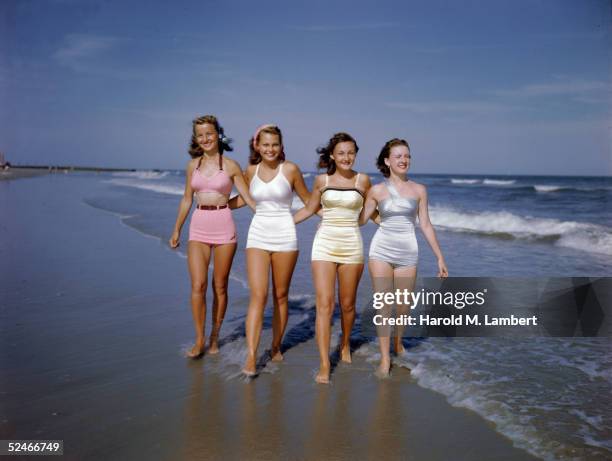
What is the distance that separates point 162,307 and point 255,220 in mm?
2563

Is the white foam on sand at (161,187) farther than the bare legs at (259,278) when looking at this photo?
Yes

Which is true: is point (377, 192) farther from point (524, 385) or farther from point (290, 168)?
point (524, 385)

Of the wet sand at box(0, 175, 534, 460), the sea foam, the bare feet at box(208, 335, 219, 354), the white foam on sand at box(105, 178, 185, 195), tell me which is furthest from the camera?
the white foam on sand at box(105, 178, 185, 195)

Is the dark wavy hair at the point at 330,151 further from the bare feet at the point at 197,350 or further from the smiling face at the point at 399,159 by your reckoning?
the bare feet at the point at 197,350

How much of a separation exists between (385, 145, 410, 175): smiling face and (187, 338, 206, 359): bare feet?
8.10ft

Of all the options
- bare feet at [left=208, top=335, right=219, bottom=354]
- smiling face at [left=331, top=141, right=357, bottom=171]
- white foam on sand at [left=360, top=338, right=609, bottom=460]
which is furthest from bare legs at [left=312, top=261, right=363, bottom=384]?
bare feet at [left=208, top=335, right=219, bottom=354]

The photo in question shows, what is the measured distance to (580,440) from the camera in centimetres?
331

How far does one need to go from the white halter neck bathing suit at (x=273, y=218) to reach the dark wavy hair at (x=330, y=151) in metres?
0.38

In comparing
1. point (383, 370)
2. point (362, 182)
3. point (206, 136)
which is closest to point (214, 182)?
point (206, 136)

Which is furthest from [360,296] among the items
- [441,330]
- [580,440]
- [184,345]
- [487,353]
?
[580,440]

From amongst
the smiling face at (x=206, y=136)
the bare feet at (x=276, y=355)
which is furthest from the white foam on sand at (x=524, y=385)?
the smiling face at (x=206, y=136)

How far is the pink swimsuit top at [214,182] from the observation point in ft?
15.3

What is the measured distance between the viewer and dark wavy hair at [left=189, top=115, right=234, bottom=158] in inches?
186

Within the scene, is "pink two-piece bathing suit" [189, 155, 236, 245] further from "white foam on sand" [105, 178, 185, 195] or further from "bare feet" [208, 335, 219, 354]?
"white foam on sand" [105, 178, 185, 195]
